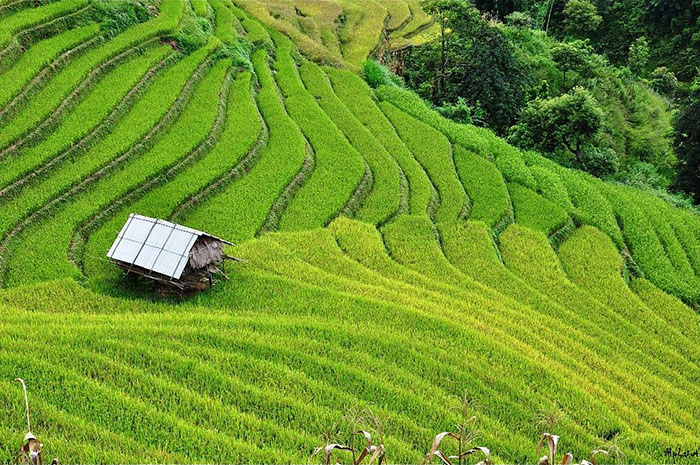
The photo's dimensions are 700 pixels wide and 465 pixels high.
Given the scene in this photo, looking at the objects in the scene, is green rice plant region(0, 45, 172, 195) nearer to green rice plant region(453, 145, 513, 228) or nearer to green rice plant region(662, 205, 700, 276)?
green rice plant region(453, 145, 513, 228)

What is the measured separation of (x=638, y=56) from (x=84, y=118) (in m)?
28.3

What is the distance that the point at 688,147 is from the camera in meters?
18.9

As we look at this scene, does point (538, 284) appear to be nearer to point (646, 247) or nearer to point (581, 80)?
point (646, 247)

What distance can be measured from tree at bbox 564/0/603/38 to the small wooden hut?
29902mm

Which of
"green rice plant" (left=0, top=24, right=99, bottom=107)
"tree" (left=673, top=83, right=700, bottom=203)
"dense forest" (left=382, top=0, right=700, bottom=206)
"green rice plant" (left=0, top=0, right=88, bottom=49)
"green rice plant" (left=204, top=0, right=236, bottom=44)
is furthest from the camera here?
"green rice plant" (left=204, top=0, right=236, bottom=44)

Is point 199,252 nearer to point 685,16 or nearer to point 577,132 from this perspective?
point 577,132

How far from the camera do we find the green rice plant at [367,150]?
45.3ft

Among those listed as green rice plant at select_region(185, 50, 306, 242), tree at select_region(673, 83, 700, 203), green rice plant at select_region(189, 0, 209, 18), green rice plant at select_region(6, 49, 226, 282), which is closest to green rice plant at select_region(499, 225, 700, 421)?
green rice plant at select_region(185, 50, 306, 242)

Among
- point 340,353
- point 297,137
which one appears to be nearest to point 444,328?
point 340,353

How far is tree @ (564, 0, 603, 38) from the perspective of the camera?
32.7m

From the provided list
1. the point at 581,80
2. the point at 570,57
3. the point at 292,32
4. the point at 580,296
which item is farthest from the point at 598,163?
the point at 292,32

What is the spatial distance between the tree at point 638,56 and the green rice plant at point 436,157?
18.5 m

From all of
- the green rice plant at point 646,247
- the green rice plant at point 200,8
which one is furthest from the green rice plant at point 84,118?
the green rice plant at point 646,247

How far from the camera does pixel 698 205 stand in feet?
60.7
